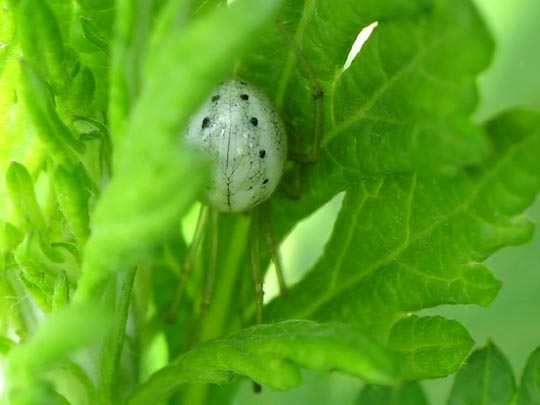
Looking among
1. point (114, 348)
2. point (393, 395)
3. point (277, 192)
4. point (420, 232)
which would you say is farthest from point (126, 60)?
point (393, 395)

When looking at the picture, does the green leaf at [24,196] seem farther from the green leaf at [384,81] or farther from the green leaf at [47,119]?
the green leaf at [384,81]

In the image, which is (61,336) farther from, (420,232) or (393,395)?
(393,395)

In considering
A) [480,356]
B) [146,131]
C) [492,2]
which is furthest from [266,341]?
[492,2]

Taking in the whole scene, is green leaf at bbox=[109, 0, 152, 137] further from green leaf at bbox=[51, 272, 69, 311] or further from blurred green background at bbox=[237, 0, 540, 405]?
blurred green background at bbox=[237, 0, 540, 405]

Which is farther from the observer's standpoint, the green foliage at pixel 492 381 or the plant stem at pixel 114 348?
the green foliage at pixel 492 381

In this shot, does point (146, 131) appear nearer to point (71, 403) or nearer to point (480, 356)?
point (71, 403)

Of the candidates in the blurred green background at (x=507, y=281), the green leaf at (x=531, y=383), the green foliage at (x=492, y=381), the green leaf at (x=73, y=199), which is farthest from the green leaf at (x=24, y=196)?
the blurred green background at (x=507, y=281)

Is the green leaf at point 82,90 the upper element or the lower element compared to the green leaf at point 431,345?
upper
